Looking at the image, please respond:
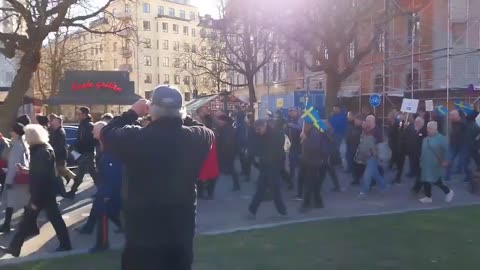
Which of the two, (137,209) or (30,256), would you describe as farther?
(30,256)

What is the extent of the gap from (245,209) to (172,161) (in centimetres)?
722

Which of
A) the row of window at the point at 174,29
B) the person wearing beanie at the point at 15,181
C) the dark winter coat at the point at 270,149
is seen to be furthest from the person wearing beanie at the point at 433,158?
the row of window at the point at 174,29

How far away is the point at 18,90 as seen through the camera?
1959 centimetres

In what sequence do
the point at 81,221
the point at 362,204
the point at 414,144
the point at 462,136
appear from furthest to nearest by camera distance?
the point at 462,136 → the point at 414,144 → the point at 362,204 → the point at 81,221

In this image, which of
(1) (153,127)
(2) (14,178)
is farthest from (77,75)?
(1) (153,127)

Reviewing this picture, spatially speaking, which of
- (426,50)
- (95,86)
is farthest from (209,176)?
(426,50)

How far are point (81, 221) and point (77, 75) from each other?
20490 mm

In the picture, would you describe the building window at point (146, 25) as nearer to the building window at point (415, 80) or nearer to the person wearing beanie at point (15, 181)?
the building window at point (415, 80)

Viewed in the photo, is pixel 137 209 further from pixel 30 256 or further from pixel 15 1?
pixel 15 1

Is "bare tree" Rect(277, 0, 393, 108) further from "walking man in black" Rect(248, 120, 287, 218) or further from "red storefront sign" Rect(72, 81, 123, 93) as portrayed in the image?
"walking man in black" Rect(248, 120, 287, 218)

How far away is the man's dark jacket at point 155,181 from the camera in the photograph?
311 cm

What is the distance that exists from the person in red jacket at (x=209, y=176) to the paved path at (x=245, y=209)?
275mm

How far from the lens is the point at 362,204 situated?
1057cm

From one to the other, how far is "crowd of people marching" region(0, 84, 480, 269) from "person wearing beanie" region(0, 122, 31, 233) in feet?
0.05
